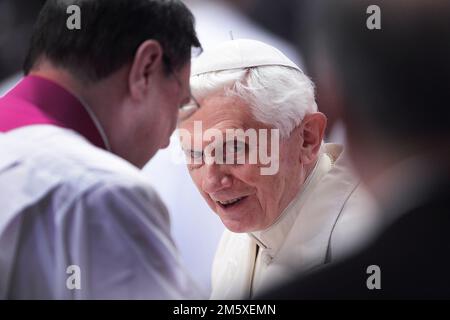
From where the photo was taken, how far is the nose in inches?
94.0

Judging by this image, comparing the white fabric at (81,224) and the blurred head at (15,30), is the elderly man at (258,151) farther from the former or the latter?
the white fabric at (81,224)

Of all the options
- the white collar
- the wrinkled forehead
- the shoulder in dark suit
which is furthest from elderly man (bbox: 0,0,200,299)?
the white collar

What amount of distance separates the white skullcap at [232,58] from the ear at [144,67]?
69cm

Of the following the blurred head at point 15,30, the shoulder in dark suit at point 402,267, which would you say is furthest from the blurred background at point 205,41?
the shoulder in dark suit at point 402,267

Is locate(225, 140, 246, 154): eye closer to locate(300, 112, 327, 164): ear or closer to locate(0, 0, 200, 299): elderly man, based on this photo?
locate(300, 112, 327, 164): ear

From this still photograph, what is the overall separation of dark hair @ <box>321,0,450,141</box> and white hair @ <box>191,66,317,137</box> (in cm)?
78

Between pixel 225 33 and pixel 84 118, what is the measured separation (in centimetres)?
84

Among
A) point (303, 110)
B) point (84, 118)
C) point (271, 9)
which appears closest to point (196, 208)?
point (303, 110)

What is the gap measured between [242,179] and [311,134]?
0.24 meters

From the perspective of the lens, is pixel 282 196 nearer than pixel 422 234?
No

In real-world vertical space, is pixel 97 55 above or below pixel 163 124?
Result: above

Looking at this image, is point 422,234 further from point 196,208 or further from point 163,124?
point 196,208

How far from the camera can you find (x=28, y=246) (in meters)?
1.53

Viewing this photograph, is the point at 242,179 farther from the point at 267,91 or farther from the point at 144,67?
the point at 144,67
